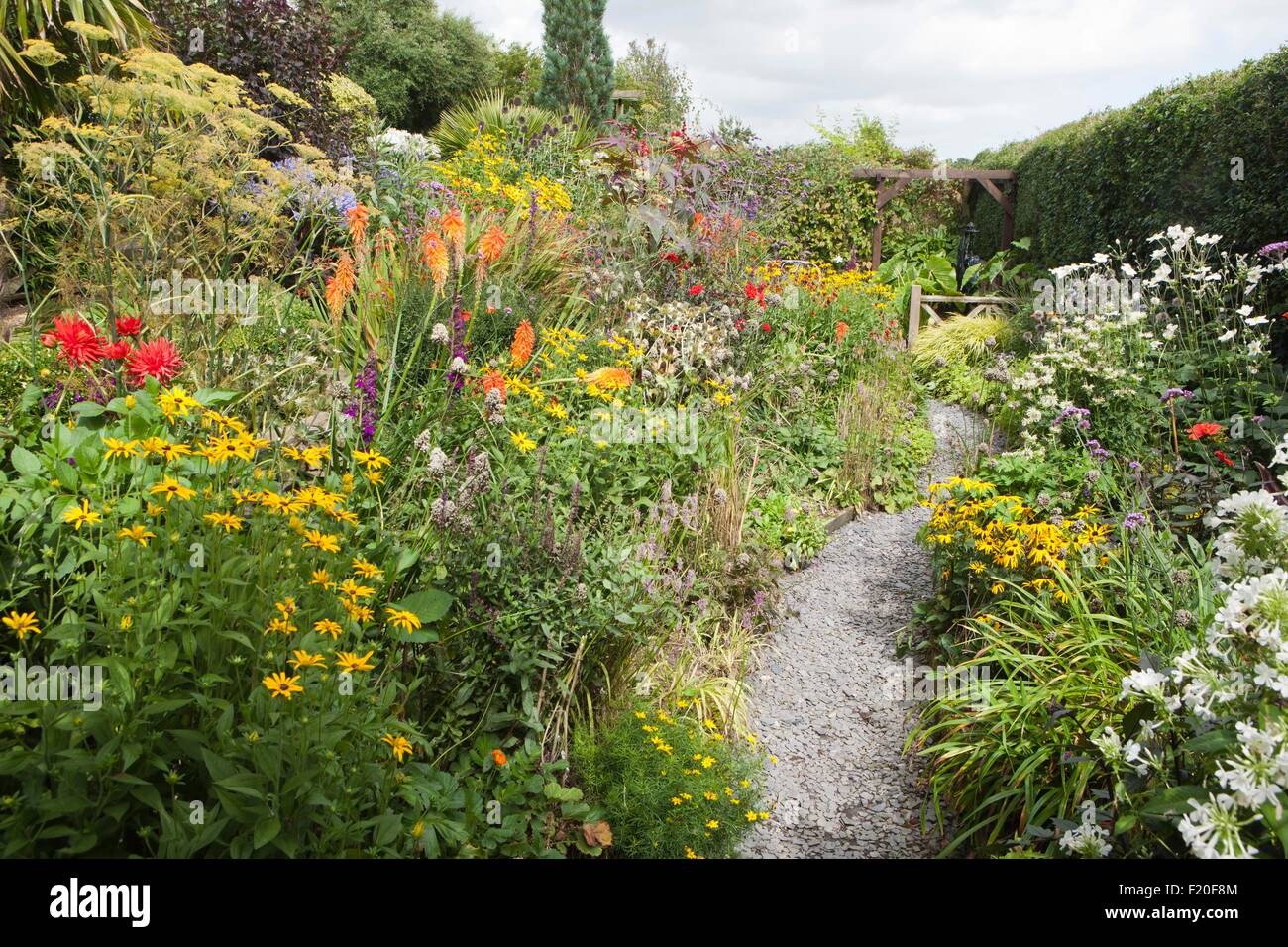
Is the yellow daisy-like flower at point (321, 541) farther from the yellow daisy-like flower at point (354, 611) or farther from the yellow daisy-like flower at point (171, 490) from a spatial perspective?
the yellow daisy-like flower at point (171, 490)

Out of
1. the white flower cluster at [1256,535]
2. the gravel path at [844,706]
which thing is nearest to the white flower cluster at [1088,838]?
the white flower cluster at [1256,535]

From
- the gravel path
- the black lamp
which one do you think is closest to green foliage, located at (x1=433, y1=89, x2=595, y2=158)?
the black lamp

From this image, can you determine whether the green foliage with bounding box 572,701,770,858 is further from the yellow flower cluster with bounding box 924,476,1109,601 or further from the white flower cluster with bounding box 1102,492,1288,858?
the yellow flower cluster with bounding box 924,476,1109,601

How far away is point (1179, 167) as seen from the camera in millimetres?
6750

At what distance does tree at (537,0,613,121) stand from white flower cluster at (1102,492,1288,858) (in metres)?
20.6

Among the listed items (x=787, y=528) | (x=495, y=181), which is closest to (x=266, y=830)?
(x=787, y=528)

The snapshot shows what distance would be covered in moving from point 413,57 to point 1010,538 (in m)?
23.2

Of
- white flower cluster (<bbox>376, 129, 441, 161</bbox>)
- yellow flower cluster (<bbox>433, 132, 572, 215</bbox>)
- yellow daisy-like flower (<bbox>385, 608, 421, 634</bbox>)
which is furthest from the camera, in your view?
white flower cluster (<bbox>376, 129, 441, 161</bbox>)

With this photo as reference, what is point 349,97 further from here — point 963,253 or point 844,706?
point 963,253

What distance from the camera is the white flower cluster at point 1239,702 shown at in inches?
62.4

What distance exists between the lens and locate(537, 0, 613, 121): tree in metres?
20.7

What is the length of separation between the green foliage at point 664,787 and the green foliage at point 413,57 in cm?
2115

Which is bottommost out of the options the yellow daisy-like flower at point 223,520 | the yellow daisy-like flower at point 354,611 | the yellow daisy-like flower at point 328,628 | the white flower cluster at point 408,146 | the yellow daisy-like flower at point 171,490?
the yellow daisy-like flower at point 328,628

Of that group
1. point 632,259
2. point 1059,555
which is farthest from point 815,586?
point 632,259
